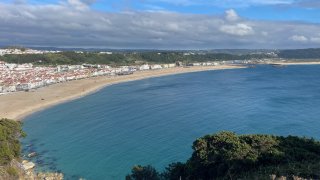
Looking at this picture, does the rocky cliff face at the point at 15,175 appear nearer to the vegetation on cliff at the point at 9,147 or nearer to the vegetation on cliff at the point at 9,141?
the vegetation on cliff at the point at 9,147

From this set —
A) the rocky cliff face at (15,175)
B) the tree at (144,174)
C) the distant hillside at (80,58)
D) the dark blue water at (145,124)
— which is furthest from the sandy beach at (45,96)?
the distant hillside at (80,58)

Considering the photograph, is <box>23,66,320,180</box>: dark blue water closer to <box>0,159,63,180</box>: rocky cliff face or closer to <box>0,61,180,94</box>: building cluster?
<box>0,159,63,180</box>: rocky cliff face

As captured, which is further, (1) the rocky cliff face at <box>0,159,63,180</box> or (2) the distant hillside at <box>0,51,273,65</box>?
(2) the distant hillside at <box>0,51,273,65</box>

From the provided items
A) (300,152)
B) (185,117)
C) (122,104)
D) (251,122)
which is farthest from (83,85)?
(300,152)

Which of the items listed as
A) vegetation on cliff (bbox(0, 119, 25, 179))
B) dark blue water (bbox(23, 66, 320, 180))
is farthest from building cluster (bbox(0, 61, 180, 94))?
vegetation on cliff (bbox(0, 119, 25, 179))

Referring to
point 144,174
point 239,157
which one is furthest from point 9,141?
point 239,157
